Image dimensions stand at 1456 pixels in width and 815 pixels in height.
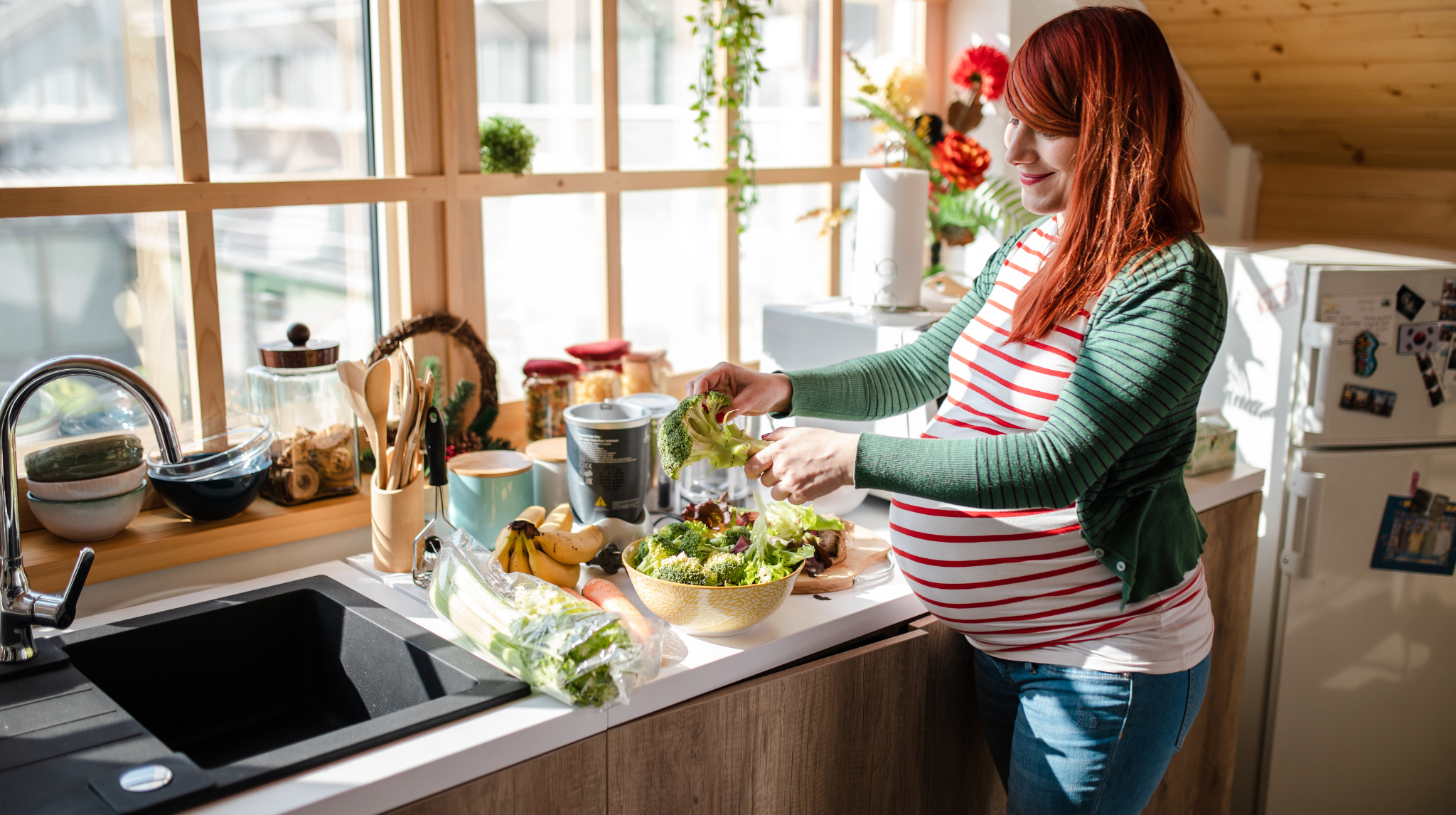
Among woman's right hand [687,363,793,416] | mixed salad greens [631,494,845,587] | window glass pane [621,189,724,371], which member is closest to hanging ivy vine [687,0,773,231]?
window glass pane [621,189,724,371]

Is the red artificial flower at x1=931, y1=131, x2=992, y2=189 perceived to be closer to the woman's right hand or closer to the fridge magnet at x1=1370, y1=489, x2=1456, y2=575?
the woman's right hand

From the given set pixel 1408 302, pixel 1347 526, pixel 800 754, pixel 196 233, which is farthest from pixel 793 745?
pixel 1408 302

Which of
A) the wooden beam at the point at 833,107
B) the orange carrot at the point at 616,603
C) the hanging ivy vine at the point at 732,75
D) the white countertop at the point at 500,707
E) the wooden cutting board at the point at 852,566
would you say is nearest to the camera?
the white countertop at the point at 500,707

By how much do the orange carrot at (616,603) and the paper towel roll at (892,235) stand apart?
0.74 m

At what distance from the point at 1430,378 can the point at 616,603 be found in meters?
1.71

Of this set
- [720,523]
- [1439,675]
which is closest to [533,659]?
[720,523]

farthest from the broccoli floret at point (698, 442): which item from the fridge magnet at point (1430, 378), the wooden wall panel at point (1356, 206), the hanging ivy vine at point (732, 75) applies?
the wooden wall panel at point (1356, 206)

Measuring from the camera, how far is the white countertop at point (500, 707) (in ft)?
3.27

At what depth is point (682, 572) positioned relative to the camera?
1311 millimetres

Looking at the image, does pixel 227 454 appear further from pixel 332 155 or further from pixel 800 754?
pixel 800 754

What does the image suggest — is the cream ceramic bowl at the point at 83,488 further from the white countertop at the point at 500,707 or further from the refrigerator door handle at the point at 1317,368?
the refrigerator door handle at the point at 1317,368

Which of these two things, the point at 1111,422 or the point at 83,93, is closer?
the point at 1111,422

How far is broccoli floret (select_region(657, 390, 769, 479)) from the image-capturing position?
1.27 m

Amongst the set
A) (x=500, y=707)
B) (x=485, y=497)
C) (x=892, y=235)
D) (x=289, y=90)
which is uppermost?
(x=289, y=90)
